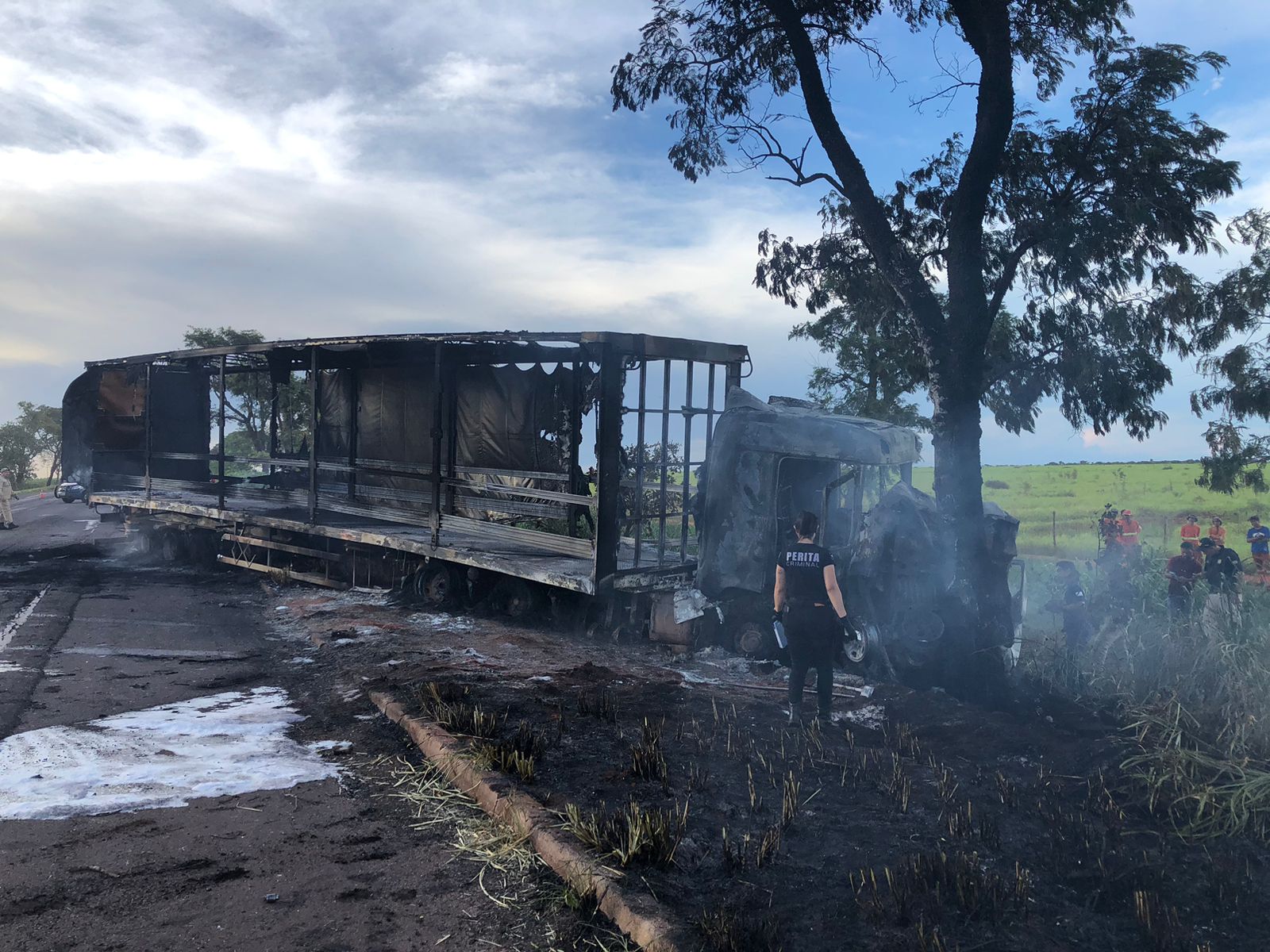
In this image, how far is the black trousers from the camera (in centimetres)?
658

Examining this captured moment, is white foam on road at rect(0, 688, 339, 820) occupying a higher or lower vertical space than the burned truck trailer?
lower

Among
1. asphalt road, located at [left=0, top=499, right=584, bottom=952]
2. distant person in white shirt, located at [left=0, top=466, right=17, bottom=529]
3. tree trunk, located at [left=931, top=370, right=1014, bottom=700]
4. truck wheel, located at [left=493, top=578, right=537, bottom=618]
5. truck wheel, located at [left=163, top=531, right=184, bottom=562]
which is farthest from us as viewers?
distant person in white shirt, located at [left=0, top=466, right=17, bottom=529]

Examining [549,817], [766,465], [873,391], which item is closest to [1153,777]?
[549,817]

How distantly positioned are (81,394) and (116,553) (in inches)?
169

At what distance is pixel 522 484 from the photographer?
467 inches

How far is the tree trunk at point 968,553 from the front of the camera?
8438 mm

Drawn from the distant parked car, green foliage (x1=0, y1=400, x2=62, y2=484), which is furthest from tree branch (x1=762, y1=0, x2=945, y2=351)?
green foliage (x1=0, y1=400, x2=62, y2=484)

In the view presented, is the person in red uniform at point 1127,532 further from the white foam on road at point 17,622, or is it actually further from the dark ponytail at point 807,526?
the white foam on road at point 17,622

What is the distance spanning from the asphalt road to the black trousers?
9.14 ft

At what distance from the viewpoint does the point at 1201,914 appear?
12.7 ft

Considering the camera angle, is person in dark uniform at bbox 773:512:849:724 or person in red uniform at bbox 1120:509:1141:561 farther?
person in red uniform at bbox 1120:509:1141:561

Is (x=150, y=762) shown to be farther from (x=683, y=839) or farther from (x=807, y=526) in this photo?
(x=807, y=526)

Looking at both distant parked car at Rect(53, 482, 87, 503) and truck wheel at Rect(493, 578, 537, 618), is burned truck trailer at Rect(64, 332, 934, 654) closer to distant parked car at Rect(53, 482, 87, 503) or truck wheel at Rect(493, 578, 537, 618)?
truck wheel at Rect(493, 578, 537, 618)

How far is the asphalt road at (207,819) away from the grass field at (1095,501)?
17465 millimetres
